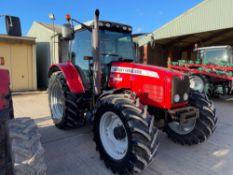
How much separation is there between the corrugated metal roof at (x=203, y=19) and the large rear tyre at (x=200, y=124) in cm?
510

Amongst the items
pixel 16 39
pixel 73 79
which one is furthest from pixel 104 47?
pixel 16 39

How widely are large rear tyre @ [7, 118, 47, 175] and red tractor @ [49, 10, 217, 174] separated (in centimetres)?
104

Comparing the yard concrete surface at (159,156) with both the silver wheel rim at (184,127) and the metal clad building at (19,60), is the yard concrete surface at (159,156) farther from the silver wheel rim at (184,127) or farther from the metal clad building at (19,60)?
the metal clad building at (19,60)

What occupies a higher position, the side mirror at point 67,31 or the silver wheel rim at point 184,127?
the side mirror at point 67,31

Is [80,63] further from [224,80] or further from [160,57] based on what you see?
[160,57]

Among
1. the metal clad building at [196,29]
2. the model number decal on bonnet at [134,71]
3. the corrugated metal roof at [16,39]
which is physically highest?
the metal clad building at [196,29]

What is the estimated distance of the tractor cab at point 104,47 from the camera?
326 centimetres

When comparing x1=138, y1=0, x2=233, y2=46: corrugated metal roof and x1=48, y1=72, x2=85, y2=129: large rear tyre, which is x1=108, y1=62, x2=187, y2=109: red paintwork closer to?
x1=48, y1=72, x2=85, y2=129: large rear tyre

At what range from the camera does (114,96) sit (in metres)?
2.62

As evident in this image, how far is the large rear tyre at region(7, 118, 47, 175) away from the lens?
142 cm

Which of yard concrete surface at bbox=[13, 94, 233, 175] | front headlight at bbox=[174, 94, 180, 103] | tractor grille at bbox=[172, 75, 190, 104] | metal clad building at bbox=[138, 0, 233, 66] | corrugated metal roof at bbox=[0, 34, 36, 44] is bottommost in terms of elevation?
yard concrete surface at bbox=[13, 94, 233, 175]

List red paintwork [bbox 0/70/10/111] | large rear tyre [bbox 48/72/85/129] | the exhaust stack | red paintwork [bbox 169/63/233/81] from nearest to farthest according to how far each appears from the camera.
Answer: red paintwork [bbox 0/70/10/111] < the exhaust stack < large rear tyre [bbox 48/72/85/129] < red paintwork [bbox 169/63/233/81]

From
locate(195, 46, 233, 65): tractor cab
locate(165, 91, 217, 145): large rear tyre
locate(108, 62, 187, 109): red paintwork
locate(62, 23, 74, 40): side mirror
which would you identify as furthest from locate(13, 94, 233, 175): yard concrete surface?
locate(195, 46, 233, 65): tractor cab

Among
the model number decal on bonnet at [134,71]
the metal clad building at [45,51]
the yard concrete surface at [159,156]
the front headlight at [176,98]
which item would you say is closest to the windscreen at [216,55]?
the yard concrete surface at [159,156]
